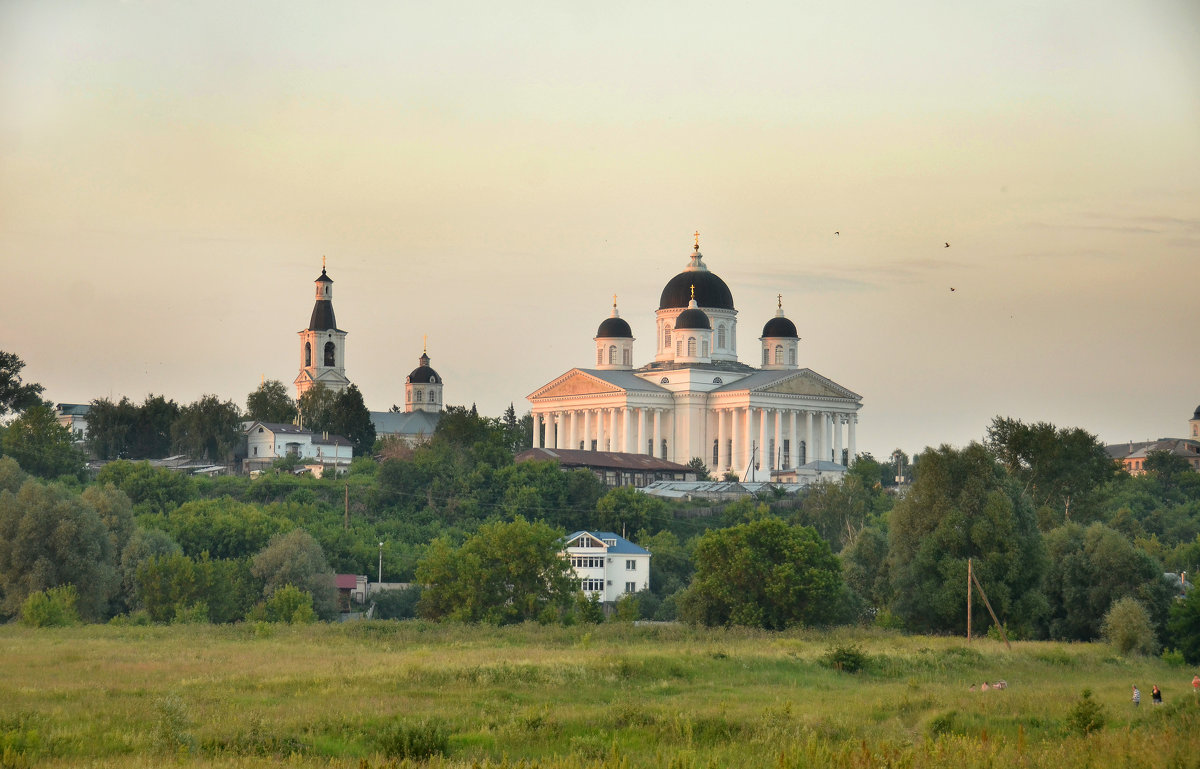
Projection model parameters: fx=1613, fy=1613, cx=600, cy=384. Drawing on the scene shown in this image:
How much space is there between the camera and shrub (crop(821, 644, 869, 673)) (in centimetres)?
3728

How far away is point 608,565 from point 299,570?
1507 centimetres

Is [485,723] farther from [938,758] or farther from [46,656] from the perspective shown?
[46,656]

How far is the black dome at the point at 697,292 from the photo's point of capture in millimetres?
114812

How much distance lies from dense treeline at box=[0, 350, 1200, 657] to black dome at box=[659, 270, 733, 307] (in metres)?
35.6

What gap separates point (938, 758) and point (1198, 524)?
65423 mm

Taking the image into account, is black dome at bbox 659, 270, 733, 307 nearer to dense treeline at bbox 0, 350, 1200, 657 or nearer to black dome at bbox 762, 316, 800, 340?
black dome at bbox 762, 316, 800, 340

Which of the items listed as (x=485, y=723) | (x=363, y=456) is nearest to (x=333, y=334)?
(x=363, y=456)

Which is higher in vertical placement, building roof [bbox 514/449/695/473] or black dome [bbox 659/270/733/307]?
black dome [bbox 659/270/733/307]

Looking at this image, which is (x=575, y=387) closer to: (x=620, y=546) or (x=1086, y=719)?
(x=620, y=546)

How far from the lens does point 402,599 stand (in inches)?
2440

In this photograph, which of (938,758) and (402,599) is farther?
(402,599)

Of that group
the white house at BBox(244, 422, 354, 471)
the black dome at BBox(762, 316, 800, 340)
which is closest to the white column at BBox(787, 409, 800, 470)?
the black dome at BBox(762, 316, 800, 340)

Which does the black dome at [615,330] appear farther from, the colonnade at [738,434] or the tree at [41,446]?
the tree at [41,446]

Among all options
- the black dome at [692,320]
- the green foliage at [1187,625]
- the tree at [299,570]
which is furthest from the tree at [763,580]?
the black dome at [692,320]
